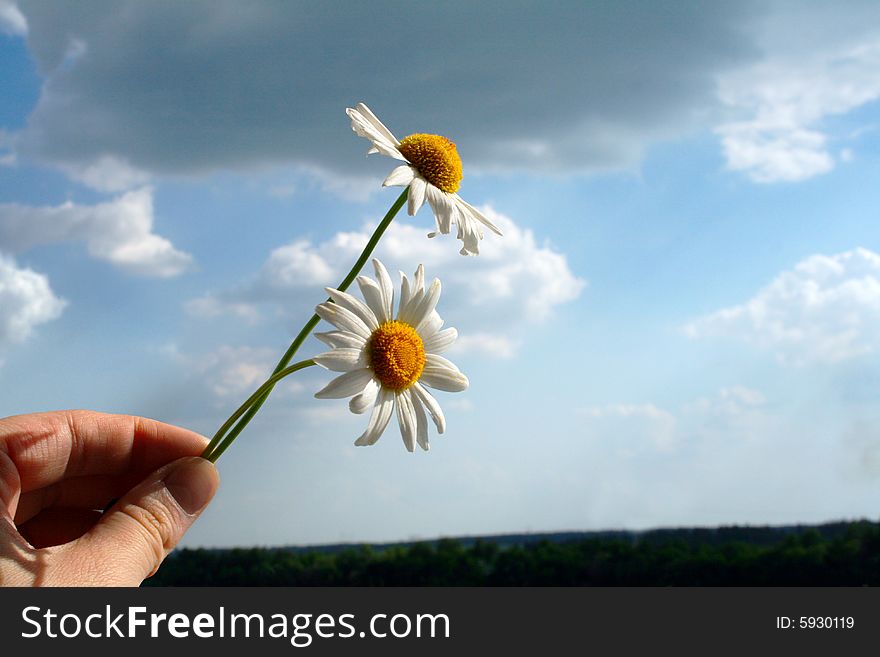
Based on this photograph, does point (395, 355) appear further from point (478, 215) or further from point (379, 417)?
point (478, 215)

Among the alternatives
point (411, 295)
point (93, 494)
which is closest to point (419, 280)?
point (411, 295)

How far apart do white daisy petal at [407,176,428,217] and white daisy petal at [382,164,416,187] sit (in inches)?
0.7

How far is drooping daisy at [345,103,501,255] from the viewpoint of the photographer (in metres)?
2.19

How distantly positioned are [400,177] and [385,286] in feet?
0.97

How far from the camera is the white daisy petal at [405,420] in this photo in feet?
7.27

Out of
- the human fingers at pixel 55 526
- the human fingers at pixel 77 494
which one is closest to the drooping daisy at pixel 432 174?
the human fingers at pixel 77 494

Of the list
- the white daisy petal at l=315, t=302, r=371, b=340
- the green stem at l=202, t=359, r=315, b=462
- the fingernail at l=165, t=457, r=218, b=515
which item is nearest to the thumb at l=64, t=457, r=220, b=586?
the fingernail at l=165, t=457, r=218, b=515

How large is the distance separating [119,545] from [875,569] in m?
32.4

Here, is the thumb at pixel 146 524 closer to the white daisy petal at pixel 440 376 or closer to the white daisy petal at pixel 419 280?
the white daisy petal at pixel 440 376

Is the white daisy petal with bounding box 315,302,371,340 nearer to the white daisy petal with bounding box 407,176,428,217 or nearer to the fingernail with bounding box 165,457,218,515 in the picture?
the white daisy petal with bounding box 407,176,428,217

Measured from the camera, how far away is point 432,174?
2.28 metres

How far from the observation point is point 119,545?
2.31m
